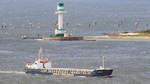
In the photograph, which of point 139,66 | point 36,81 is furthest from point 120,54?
point 36,81

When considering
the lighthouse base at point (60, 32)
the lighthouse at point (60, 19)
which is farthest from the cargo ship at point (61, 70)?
the lighthouse base at point (60, 32)

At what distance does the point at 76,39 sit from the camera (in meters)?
146

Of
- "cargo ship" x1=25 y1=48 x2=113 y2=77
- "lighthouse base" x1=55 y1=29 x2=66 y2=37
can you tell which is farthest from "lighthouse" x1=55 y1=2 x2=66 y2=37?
"cargo ship" x1=25 y1=48 x2=113 y2=77

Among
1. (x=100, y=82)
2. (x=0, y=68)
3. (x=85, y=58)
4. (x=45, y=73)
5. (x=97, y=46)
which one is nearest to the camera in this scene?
(x=100, y=82)

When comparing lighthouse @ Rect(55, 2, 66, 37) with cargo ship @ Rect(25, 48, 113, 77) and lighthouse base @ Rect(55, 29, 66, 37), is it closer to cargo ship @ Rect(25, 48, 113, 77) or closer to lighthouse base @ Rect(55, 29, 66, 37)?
lighthouse base @ Rect(55, 29, 66, 37)

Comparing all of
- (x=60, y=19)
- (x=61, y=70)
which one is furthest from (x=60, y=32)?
(x=61, y=70)

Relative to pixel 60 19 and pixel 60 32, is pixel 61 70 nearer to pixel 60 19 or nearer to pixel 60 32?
pixel 60 32

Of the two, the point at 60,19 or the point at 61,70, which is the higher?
the point at 60,19

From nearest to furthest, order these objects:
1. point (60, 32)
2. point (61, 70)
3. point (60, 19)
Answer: point (61, 70)
point (60, 19)
point (60, 32)

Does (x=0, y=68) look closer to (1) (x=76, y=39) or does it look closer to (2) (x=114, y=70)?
(2) (x=114, y=70)

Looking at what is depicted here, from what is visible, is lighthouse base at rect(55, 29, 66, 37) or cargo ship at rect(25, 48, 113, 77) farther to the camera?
lighthouse base at rect(55, 29, 66, 37)

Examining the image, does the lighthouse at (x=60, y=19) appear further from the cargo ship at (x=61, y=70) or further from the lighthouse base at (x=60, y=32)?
the cargo ship at (x=61, y=70)

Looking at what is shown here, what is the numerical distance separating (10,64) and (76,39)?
5189cm

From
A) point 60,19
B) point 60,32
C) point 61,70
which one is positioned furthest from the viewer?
point 60,32
